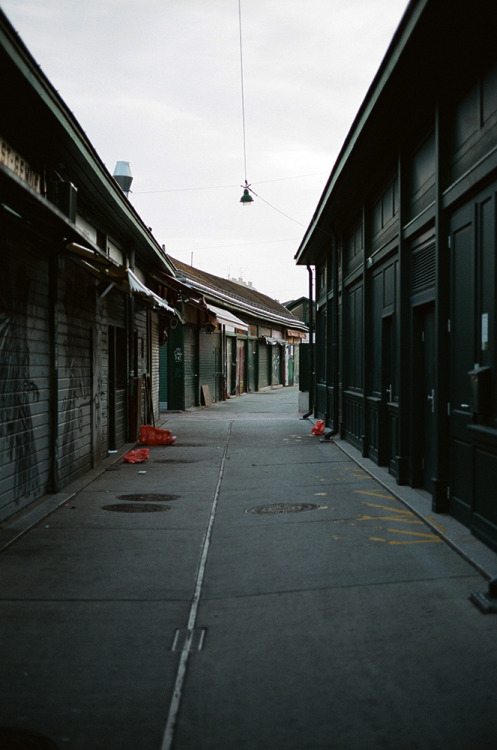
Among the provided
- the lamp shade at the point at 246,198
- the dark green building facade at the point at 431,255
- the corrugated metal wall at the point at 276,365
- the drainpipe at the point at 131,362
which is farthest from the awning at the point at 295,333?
the dark green building facade at the point at 431,255

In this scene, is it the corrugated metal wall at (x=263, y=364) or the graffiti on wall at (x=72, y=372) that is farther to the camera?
the corrugated metal wall at (x=263, y=364)

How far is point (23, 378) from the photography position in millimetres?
7938

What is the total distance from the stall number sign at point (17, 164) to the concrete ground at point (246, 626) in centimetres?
363

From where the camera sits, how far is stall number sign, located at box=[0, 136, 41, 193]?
7496mm

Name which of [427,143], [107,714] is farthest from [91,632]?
[427,143]

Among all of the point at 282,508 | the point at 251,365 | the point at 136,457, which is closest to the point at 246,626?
the point at 282,508

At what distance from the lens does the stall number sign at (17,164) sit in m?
7.50

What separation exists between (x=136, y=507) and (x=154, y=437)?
6549mm

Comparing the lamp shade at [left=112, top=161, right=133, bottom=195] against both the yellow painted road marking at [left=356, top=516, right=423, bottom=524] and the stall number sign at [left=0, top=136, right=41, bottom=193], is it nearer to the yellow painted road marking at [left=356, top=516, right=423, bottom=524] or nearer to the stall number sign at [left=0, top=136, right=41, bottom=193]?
the stall number sign at [left=0, top=136, right=41, bottom=193]

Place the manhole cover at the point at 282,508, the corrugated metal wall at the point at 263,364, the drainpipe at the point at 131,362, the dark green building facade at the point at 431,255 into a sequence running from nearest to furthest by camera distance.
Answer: the dark green building facade at the point at 431,255, the manhole cover at the point at 282,508, the drainpipe at the point at 131,362, the corrugated metal wall at the point at 263,364

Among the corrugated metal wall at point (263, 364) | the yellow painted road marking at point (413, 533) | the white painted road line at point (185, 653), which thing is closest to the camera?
the white painted road line at point (185, 653)

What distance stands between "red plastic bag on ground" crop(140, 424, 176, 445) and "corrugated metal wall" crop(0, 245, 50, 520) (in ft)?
19.2

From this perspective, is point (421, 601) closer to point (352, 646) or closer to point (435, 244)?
point (352, 646)

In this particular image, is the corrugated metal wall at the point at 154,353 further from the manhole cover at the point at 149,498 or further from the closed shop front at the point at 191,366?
the manhole cover at the point at 149,498
